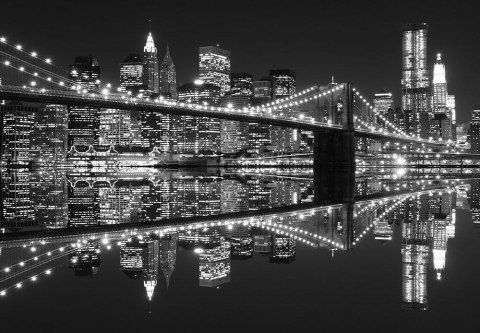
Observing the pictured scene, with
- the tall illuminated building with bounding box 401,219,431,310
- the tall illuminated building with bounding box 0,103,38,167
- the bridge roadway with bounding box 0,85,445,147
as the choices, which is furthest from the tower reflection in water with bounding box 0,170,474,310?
the tall illuminated building with bounding box 0,103,38,167

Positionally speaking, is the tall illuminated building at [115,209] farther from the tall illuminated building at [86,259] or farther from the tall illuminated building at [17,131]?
the tall illuminated building at [17,131]

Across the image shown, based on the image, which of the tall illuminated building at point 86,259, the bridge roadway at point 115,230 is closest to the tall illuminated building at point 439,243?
the bridge roadway at point 115,230

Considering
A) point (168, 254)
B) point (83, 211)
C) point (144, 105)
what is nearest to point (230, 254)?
point (168, 254)

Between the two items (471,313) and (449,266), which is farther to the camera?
(449,266)

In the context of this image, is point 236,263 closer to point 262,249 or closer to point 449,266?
point 262,249

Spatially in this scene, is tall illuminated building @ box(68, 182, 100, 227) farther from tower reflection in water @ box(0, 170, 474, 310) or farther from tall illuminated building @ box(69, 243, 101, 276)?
tall illuminated building @ box(69, 243, 101, 276)

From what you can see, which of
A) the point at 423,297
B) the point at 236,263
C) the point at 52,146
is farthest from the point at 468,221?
the point at 52,146
